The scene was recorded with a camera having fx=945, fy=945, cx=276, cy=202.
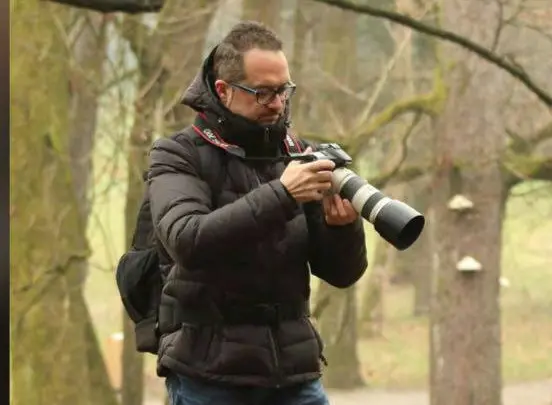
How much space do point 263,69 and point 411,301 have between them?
345cm

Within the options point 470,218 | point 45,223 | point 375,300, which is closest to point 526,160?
point 470,218

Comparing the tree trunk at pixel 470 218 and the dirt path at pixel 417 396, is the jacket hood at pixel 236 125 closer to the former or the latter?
the tree trunk at pixel 470 218

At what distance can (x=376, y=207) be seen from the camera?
57.9 inches

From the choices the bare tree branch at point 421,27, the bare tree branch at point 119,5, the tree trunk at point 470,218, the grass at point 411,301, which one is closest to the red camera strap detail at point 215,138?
the bare tree branch at point 119,5

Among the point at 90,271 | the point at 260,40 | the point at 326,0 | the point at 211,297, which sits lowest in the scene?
the point at 90,271

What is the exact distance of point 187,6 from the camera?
4.38 meters

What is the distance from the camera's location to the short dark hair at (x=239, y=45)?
4.99ft

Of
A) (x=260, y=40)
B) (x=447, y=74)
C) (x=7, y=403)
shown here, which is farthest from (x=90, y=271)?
(x=260, y=40)

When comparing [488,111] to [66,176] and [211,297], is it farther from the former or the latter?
[211,297]

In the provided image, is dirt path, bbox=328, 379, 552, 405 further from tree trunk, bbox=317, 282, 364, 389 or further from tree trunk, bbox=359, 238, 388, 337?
tree trunk, bbox=359, 238, 388, 337

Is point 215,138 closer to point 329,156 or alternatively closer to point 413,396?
point 329,156

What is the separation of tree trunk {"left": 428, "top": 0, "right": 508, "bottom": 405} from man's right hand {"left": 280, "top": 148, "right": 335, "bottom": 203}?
8.31 ft

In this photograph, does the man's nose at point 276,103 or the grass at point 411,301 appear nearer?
the man's nose at point 276,103

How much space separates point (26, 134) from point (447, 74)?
2.02 meters
